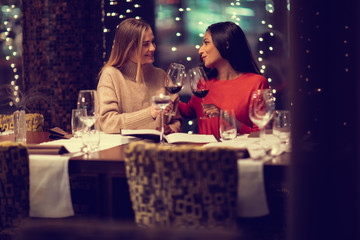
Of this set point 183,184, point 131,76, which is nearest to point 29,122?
point 131,76

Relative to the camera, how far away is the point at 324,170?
122cm

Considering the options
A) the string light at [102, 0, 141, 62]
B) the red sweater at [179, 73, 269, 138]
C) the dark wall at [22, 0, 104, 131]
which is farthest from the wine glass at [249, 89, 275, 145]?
the string light at [102, 0, 141, 62]

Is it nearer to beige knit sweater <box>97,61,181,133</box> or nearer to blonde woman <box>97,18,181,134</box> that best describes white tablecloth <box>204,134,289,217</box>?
beige knit sweater <box>97,61,181,133</box>

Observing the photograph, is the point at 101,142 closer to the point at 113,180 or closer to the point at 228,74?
the point at 113,180

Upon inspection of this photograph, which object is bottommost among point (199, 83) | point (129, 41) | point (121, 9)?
point (199, 83)

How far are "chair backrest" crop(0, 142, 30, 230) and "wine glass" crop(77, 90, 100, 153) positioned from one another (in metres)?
0.38

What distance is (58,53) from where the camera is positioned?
4293mm

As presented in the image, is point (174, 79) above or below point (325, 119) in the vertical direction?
above

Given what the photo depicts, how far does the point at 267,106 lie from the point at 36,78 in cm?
272

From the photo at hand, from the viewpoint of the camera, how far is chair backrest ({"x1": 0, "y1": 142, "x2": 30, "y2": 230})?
1.88 meters

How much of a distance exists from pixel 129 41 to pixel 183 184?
1829 millimetres

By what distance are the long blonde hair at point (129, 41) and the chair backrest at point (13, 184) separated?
153 cm

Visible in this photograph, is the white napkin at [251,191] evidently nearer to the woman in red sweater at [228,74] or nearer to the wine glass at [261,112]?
the wine glass at [261,112]

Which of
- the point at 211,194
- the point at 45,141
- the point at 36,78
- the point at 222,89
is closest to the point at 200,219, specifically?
the point at 211,194
